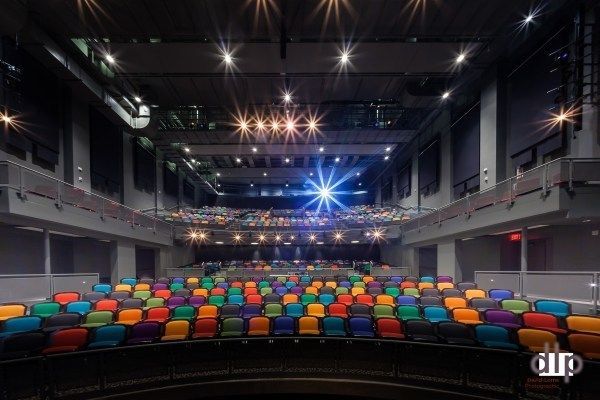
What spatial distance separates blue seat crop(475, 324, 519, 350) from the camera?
505cm

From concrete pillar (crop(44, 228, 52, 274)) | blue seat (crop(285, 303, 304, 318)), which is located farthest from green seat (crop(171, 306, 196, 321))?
concrete pillar (crop(44, 228, 52, 274))

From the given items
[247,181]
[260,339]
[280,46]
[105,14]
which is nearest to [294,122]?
[280,46]

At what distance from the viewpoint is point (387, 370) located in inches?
191

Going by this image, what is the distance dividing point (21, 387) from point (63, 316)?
272 cm

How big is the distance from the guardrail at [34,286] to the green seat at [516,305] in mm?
12807

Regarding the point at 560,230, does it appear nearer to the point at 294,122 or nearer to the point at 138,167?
the point at 294,122

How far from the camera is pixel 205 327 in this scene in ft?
18.6

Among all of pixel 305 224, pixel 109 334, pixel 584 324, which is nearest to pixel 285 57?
pixel 109 334

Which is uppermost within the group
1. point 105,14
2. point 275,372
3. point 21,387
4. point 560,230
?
point 105,14

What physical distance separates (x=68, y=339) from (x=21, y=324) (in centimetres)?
179

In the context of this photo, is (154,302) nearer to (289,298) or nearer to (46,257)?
(289,298)

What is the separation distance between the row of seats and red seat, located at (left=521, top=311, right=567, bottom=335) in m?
0.92

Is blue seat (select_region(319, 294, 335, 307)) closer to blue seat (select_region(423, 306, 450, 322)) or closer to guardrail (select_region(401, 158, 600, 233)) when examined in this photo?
blue seat (select_region(423, 306, 450, 322))

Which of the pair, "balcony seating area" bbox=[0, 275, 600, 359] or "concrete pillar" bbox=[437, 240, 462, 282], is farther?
"concrete pillar" bbox=[437, 240, 462, 282]
